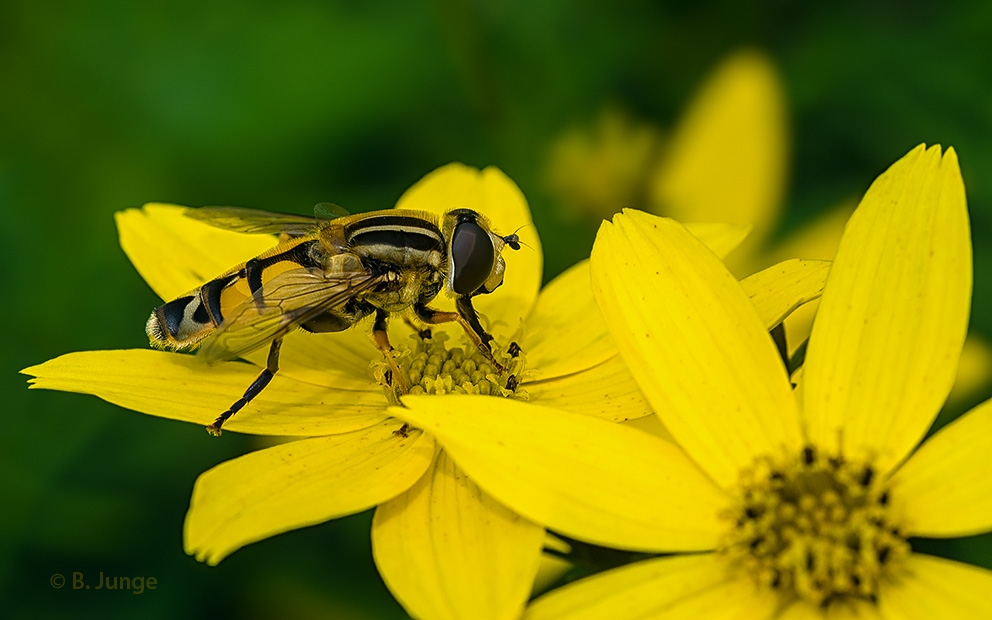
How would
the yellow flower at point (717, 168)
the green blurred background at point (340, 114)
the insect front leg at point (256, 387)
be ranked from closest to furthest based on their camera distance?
the insect front leg at point (256, 387) → the green blurred background at point (340, 114) → the yellow flower at point (717, 168)

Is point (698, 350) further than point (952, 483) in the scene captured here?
Yes

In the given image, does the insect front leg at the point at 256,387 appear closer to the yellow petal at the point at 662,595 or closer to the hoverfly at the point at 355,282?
the hoverfly at the point at 355,282

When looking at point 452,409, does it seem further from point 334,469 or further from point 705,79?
point 705,79

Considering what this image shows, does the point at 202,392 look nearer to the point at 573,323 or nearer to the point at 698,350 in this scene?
the point at 573,323

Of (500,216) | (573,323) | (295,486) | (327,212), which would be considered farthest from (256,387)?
(500,216)

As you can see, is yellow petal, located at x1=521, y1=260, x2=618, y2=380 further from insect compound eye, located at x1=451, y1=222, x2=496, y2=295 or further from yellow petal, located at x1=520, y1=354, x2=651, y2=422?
insect compound eye, located at x1=451, y1=222, x2=496, y2=295

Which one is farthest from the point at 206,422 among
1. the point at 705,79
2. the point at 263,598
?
the point at 705,79

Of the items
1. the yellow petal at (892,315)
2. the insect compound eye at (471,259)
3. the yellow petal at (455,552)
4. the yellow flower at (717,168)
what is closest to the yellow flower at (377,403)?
the yellow petal at (455,552)
